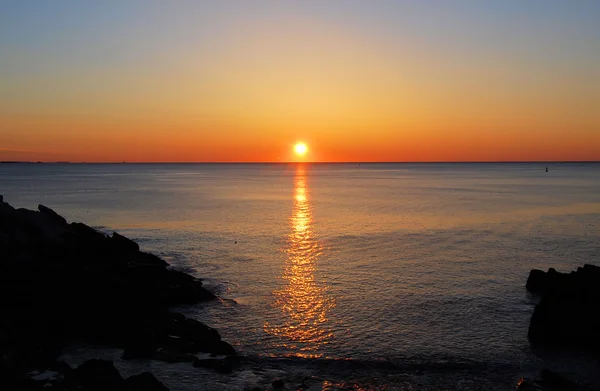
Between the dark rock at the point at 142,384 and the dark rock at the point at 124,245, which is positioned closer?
the dark rock at the point at 142,384

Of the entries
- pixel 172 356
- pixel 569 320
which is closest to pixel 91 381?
pixel 172 356

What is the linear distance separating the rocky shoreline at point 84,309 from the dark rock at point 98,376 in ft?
0.13

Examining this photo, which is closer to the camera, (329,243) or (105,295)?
(105,295)

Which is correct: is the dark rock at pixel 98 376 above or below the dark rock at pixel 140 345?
above

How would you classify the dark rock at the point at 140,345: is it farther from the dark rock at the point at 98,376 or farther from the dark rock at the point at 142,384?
the dark rock at the point at 142,384

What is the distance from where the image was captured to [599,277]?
83.8 ft

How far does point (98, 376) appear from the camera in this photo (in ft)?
50.4

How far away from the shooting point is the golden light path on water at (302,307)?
22.2 meters

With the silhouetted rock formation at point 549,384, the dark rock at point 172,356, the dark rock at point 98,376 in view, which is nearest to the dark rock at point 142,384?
the dark rock at point 98,376

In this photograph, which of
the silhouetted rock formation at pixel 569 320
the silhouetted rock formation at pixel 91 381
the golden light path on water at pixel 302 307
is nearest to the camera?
the silhouetted rock formation at pixel 91 381

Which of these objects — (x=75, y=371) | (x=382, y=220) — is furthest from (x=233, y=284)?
(x=382, y=220)

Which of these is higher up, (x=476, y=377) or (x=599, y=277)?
(x=599, y=277)

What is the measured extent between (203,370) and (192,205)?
7043cm

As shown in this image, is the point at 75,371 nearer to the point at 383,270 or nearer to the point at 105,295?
the point at 105,295
